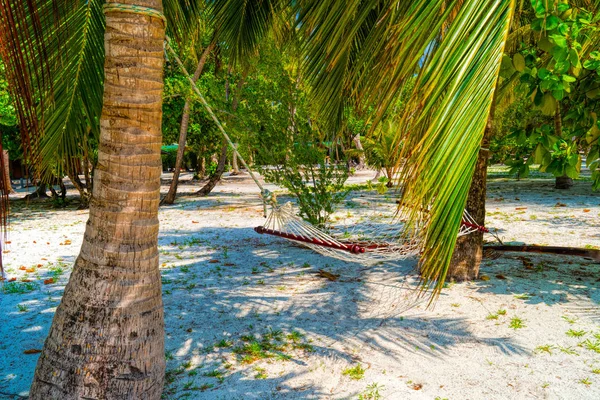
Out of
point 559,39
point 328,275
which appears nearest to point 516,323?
point 328,275

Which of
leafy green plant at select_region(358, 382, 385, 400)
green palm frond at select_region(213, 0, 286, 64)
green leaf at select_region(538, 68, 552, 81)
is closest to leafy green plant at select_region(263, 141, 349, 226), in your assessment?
green palm frond at select_region(213, 0, 286, 64)

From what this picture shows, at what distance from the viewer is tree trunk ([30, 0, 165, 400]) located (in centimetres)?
208

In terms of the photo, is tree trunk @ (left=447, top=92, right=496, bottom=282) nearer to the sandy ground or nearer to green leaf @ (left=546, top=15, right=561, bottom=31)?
the sandy ground

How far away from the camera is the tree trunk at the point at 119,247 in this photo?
208 centimetres

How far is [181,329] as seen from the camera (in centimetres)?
→ 346

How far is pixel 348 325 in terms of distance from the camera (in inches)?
138

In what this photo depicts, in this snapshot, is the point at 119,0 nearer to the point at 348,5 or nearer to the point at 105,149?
the point at 105,149

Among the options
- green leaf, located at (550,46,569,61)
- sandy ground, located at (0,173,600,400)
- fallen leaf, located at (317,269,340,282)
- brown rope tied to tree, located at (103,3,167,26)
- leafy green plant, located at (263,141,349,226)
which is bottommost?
sandy ground, located at (0,173,600,400)

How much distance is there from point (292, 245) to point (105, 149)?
423 cm

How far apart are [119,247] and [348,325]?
6.16ft

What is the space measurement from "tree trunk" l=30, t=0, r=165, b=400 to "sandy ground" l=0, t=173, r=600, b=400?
56 centimetres

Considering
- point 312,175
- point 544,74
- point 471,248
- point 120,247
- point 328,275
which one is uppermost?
point 544,74

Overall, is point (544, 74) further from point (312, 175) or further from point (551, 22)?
point (312, 175)

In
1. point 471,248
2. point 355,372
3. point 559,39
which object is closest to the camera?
point 559,39
